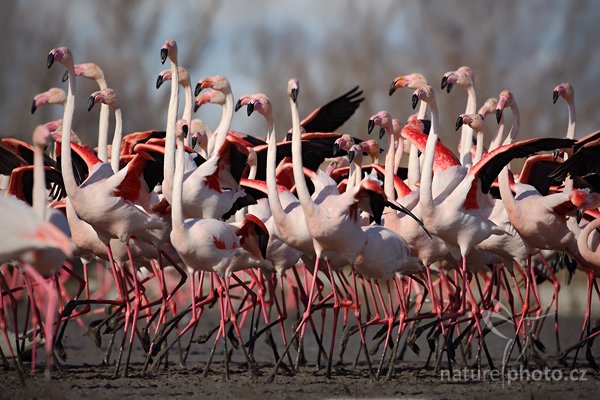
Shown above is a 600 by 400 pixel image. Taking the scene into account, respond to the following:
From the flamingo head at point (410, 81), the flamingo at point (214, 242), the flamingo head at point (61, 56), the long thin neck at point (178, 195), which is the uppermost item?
the flamingo head at point (410, 81)

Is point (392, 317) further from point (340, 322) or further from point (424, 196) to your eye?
point (340, 322)

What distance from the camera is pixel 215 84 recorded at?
8281mm

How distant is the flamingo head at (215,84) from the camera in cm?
820

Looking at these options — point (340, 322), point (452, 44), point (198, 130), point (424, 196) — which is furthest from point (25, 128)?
point (424, 196)

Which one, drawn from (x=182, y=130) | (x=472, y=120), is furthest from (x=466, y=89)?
(x=182, y=130)

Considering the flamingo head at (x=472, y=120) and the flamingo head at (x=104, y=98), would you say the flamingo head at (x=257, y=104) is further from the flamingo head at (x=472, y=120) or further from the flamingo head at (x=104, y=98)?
the flamingo head at (x=472, y=120)

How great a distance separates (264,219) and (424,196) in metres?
1.60

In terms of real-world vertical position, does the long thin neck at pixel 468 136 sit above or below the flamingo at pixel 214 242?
above

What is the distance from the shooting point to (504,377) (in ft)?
22.7

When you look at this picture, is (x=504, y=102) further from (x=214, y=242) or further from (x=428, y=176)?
(x=214, y=242)

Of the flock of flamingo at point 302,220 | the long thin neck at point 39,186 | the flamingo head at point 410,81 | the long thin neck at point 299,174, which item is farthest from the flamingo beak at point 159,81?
the long thin neck at point 39,186

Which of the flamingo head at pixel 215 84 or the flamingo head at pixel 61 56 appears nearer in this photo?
the flamingo head at pixel 61 56

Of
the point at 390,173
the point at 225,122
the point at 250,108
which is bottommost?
the point at 390,173

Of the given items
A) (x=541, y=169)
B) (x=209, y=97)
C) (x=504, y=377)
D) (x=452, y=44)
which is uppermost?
(x=452, y=44)
